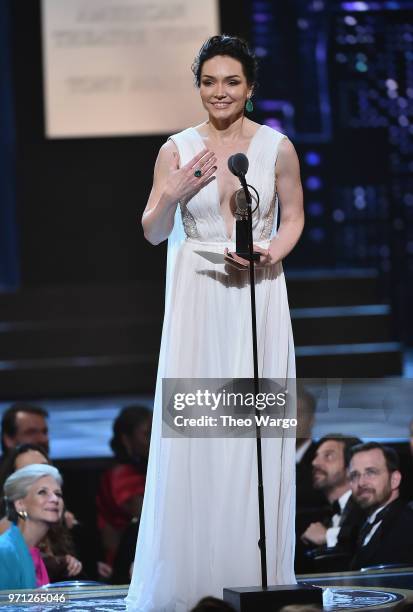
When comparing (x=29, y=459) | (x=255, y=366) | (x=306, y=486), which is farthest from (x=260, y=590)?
(x=29, y=459)

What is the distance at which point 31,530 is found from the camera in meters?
4.36

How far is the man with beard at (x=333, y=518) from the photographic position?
4418 mm

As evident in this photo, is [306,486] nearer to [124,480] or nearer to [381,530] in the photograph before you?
[381,530]

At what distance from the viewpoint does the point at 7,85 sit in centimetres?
1131

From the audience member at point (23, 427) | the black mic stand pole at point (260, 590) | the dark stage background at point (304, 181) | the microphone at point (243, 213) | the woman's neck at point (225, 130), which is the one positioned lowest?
the black mic stand pole at point (260, 590)

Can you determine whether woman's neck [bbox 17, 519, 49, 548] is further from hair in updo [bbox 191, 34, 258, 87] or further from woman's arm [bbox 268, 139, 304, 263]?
hair in updo [bbox 191, 34, 258, 87]

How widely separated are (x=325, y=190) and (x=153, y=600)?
27.6 feet

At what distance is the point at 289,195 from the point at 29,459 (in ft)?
6.16

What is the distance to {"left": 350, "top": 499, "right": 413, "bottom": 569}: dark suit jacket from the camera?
4160mm

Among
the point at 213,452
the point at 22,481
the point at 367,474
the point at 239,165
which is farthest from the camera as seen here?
the point at 22,481

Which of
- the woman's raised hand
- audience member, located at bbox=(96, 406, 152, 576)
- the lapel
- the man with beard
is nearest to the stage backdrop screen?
audience member, located at bbox=(96, 406, 152, 576)


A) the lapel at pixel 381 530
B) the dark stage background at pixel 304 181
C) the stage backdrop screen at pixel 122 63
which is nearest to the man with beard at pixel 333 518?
the lapel at pixel 381 530

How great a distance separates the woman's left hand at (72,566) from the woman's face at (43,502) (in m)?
0.20

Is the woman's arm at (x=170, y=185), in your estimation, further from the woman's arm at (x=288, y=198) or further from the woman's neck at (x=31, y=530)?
the woman's neck at (x=31, y=530)
